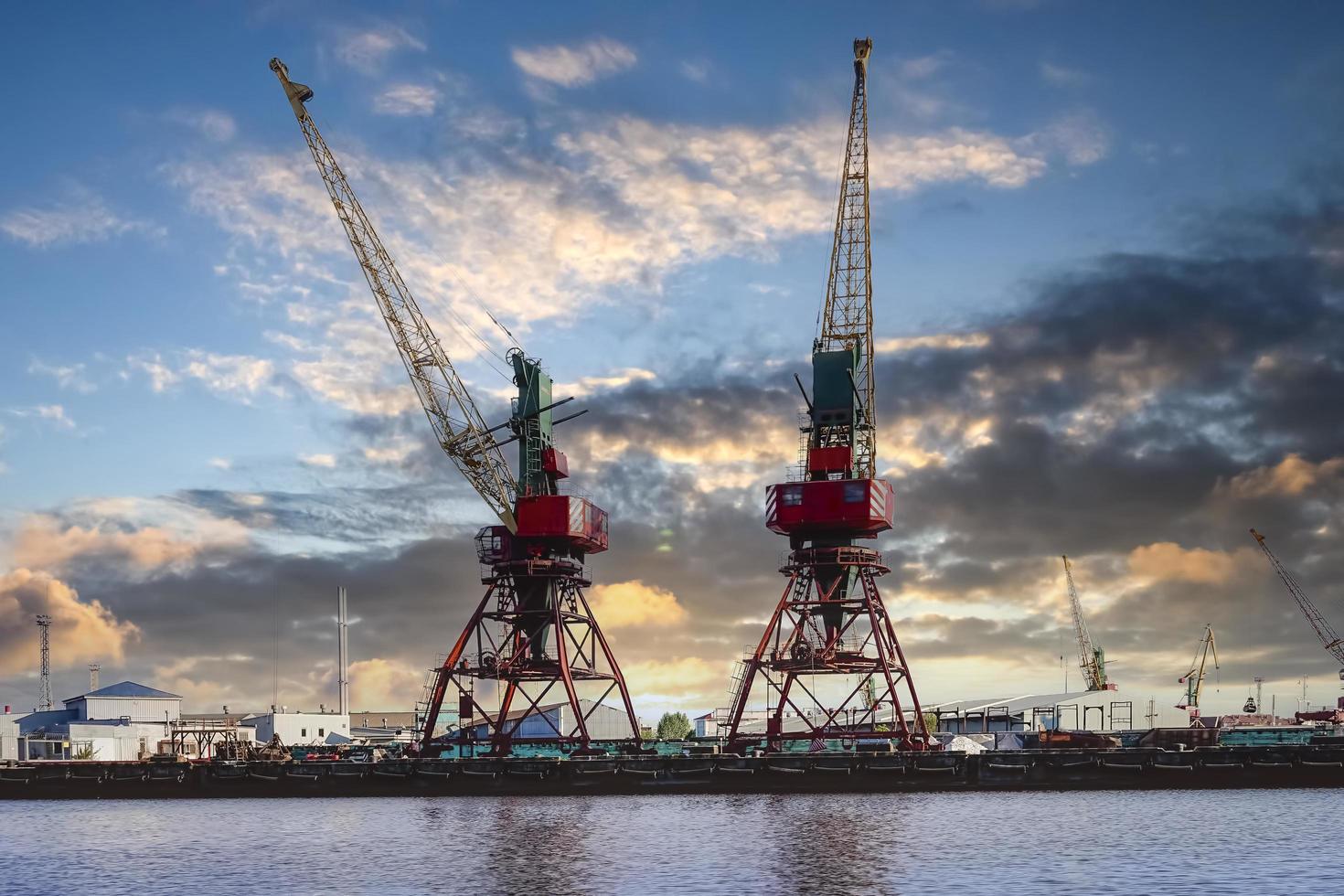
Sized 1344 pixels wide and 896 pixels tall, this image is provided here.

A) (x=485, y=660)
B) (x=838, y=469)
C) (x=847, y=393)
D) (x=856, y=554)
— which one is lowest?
(x=485, y=660)

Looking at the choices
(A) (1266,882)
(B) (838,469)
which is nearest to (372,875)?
(A) (1266,882)

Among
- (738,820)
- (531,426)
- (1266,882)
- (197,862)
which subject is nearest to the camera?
(1266,882)

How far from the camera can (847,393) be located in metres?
107

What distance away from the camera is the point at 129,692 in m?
168

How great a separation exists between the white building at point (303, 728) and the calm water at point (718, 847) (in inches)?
2226

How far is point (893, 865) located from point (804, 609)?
48522 millimetres

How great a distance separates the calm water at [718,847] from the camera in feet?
168

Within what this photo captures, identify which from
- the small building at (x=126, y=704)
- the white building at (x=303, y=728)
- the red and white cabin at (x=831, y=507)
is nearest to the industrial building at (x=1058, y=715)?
the red and white cabin at (x=831, y=507)

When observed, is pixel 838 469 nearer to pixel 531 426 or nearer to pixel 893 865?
pixel 531 426

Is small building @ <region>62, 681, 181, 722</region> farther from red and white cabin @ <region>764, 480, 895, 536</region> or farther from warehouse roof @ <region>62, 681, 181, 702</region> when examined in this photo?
red and white cabin @ <region>764, 480, 895, 536</region>

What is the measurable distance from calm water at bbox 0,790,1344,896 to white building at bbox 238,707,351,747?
5654cm

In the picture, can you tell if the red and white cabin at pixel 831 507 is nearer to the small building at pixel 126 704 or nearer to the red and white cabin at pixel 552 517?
the red and white cabin at pixel 552 517

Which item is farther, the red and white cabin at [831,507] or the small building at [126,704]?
the small building at [126,704]

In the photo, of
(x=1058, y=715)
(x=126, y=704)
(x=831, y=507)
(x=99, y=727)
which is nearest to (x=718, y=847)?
(x=831, y=507)
